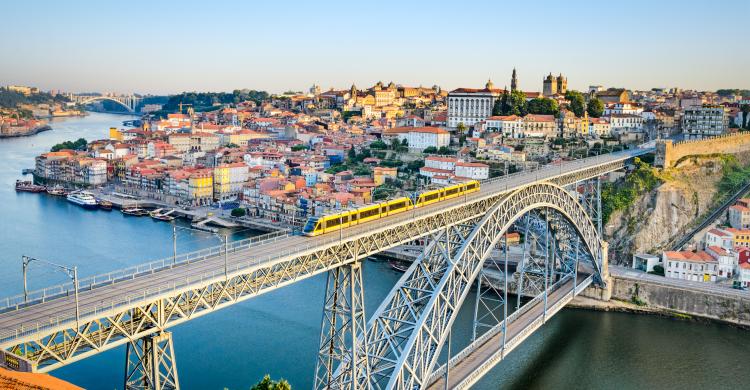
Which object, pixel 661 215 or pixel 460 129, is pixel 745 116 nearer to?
pixel 460 129

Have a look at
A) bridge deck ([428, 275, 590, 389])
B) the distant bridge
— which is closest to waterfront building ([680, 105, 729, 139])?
bridge deck ([428, 275, 590, 389])

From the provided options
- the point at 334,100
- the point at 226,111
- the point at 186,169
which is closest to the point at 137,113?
the point at 226,111

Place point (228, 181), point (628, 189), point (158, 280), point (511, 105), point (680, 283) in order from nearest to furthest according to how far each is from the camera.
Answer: point (158, 280)
point (680, 283)
point (628, 189)
point (228, 181)
point (511, 105)

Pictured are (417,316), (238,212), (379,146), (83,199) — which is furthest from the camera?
(379,146)

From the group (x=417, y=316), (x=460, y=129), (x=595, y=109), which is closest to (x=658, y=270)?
(x=417, y=316)

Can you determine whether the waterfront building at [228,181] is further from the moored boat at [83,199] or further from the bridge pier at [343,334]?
the bridge pier at [343,334]

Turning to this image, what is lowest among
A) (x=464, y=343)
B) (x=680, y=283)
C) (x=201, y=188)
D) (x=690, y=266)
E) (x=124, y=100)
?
(x=464, y=343)

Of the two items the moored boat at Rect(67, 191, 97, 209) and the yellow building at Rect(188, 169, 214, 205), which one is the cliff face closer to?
the yellow building at Rect(188, 169, 214, 205)
